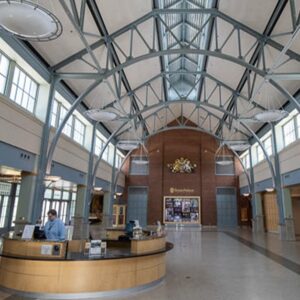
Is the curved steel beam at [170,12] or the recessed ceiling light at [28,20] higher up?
the curved steel beam at [170,12]

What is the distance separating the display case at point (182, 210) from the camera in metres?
26.0

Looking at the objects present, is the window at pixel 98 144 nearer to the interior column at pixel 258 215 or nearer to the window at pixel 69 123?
the window at pixel 69 123

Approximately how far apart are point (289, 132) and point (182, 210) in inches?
537

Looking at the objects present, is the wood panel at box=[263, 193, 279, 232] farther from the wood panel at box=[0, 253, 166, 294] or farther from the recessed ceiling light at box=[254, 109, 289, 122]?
the wood panel at box=[0, 253, 166, 294]

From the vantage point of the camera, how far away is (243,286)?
6.21 meters

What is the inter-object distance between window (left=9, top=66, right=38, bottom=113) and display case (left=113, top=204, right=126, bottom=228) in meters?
17.3

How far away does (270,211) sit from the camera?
2088 cm

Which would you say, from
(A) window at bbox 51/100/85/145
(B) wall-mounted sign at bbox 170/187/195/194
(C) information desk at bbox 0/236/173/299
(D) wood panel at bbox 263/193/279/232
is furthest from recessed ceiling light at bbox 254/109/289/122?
(B) wall-mounted sign at bbox 170/187/195/194

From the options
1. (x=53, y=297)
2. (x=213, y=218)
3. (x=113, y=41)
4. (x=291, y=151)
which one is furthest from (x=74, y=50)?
(x=213, y=218)

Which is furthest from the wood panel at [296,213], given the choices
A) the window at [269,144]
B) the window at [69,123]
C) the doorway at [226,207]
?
the window at [69,123]

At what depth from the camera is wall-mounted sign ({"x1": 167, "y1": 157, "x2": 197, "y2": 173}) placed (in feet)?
88.7

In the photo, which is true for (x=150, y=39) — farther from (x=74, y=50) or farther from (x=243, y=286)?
(x=243, y=286)

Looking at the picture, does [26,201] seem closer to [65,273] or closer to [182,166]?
[65,273]

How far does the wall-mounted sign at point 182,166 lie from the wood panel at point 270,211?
7774 millimetres
